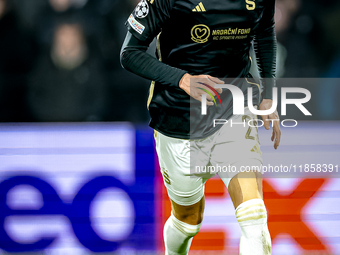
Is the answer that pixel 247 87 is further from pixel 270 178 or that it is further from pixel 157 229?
pixel 157 229

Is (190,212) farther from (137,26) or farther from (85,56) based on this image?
(85,56)

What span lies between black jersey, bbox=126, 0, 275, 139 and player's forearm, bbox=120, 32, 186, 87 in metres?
0.04

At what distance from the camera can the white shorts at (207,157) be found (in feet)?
5.58

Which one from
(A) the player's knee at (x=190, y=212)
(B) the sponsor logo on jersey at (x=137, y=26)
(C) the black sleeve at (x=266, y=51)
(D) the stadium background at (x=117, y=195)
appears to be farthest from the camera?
(D) the stadium background at (x=117, y=195)

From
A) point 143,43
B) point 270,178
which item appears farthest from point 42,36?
point 270,178

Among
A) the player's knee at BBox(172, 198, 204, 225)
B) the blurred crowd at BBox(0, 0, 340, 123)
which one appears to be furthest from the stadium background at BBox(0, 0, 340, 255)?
the player's knee at BBox(172, 198, 204, 225)

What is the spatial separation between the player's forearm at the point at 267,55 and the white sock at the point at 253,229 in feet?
2.21

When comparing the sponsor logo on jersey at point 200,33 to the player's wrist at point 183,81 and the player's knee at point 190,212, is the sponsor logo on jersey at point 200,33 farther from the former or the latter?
the player's knee at point 190,212

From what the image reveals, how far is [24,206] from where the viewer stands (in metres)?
Answer: 2.85

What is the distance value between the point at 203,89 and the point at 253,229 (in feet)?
2.07

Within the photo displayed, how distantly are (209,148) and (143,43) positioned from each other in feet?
1.95

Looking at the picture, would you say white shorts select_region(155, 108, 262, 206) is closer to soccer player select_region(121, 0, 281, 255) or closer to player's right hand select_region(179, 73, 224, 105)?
soccer player select_region(121, 0, 281, 255)

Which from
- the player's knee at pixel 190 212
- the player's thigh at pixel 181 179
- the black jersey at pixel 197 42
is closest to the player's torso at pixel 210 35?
the black jersey at pixel 197 42

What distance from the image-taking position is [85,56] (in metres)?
3.19
